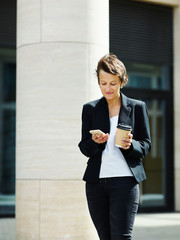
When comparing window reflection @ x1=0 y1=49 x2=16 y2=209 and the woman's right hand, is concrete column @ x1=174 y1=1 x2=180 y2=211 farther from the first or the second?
the woman's right hand

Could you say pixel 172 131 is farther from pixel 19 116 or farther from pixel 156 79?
pixel 19 116

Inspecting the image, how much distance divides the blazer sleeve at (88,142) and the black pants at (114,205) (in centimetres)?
20

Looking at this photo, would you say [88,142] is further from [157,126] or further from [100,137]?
[157,126]

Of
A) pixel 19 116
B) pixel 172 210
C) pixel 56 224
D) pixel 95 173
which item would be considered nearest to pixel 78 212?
pixel 56 224

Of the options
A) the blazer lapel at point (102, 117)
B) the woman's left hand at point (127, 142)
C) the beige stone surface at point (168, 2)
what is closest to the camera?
the woman's left hand at point (127, 142)

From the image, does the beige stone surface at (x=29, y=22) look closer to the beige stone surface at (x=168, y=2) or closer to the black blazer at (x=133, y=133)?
the black blazer at (x=133, y=133)

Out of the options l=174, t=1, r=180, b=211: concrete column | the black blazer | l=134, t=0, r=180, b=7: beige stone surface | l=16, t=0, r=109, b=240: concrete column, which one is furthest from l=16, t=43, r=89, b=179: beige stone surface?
l=174, t=1, r=180, b=211: concrete column

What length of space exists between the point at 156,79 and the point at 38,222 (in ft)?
18.5

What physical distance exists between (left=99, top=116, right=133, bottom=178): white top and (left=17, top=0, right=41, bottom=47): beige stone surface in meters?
2.59

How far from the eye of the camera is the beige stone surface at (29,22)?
5.42m

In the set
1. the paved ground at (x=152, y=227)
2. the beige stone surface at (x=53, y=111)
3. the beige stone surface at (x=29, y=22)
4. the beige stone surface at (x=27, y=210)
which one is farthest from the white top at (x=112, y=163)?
the paved ground at (x=152, y=227)

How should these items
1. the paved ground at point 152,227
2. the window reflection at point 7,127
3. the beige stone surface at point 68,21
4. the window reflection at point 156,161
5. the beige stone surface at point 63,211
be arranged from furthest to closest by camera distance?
the window reflection at point 7,127, the window reflection at point 156,161, the paved ground at point 152,227, the beige stone surface at point 68,21, the beige stone surface at point 63,211

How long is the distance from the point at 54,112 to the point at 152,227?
3.13 m

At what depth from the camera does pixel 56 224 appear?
5215mm
